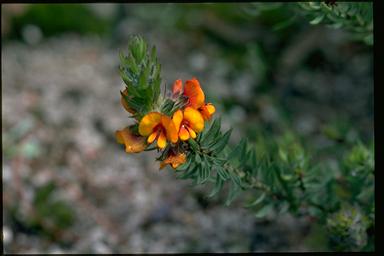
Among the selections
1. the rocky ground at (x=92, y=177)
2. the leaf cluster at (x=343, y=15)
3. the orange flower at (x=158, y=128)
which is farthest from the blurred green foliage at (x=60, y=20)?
the orange flower at (x=158, y=128)

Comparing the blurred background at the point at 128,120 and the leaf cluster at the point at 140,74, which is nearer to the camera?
the leaf cluster at the point at 140,74

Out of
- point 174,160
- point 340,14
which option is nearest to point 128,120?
point 340,14

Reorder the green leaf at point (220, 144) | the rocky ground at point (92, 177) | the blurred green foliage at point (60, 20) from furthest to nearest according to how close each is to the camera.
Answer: the blurred green foliage at point (60, 20) → the rocky ground at point (92, 177) → the green leaf at point (220, 144)

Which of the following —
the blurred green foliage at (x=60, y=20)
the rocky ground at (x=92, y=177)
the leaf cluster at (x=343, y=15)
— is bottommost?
the rocky ground at (x=92, y=177)

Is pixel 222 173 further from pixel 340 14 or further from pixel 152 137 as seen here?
pixel 340 14

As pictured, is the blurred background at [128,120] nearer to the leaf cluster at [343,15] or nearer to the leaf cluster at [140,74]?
the leaf cluster at [343,15]

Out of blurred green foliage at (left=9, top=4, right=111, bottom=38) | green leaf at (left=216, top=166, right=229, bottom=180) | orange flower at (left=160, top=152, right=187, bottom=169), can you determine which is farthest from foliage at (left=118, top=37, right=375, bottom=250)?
blurred green foliage at (left=9, top=4, right=111, bottom=38)

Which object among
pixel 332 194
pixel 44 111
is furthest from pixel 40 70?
pixel 332 194

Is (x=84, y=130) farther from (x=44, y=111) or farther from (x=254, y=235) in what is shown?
(x=254, y=235)
